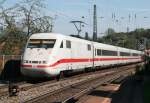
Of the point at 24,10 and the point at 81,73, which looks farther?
the point at 24,10

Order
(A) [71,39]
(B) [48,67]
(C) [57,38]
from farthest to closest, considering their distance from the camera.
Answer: (A) [71,39]
(C) [57,38]
(B) [48,67]

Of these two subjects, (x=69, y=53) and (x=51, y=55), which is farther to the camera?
(x=69, y=53)

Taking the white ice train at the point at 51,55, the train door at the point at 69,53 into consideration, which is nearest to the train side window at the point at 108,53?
the white ice train at the point at 51,55

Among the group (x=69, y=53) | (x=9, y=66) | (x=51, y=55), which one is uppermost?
(x=69, y=53)

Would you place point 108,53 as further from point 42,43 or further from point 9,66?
point 42,43

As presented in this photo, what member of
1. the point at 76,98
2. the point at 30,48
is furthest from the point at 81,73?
the point at 76,98

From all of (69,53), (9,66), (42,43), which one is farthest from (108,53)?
(42,43)

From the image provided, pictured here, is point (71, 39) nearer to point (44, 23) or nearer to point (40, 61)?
point (40, 61)

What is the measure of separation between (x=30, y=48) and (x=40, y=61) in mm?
1494

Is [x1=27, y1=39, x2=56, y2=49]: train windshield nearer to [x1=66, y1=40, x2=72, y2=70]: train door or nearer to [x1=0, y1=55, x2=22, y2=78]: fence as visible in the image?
[x1=66, y1=40, x2=72, y2=70]: train door

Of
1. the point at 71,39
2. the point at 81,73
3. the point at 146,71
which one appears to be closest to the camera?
the point at 71,39

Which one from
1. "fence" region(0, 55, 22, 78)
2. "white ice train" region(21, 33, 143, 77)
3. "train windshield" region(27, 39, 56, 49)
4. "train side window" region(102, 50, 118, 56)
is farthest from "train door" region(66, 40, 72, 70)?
"train side window" region(102, 50, 118, 56)

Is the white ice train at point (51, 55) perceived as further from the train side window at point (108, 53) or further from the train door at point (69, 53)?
the train side window at point (108, 53)

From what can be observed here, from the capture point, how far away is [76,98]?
52.2ft
